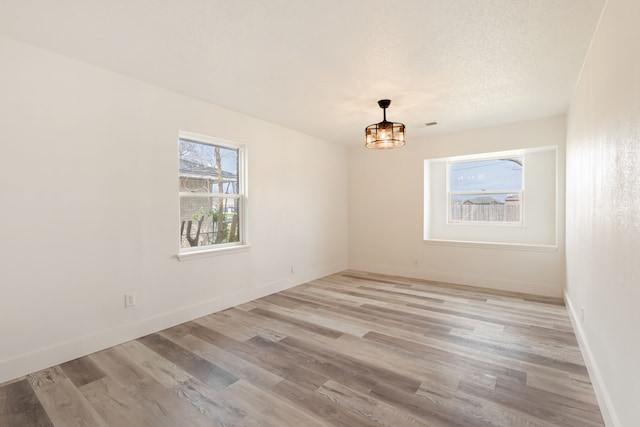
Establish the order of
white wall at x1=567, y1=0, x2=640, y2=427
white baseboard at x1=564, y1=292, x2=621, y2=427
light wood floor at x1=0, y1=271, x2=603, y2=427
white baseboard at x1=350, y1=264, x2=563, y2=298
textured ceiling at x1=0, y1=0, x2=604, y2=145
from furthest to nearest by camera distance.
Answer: white baseboard at x1=350, y1=264, x2=563, y2=298 → textured ceiling at x1=0, y1=0, x2=604, y2=145 → light wood floor at x1=0, y1=271, x2=603, y2=427 → white baseboard at x1=564, y1=292, x2=621, y2=427 → white wall at x1=567, y1=0, x2=640, y2=427

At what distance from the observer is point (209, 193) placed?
3.72 m

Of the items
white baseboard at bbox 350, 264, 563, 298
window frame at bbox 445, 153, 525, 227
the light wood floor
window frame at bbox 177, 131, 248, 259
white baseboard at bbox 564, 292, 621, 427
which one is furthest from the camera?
window frame at bbox 445, 153, 525, 227

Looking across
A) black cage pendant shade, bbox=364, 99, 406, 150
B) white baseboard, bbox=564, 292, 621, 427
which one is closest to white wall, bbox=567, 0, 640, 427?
white baseboard, bbox=564, 292, 621, 427

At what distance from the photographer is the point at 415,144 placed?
5.30 metres

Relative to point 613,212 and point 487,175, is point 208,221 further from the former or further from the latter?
point 487,175

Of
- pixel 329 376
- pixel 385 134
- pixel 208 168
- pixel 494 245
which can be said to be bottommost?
pixel 329 376

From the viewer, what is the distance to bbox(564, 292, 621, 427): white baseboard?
1.63 meters

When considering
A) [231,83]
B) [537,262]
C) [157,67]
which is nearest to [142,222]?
[157,67]

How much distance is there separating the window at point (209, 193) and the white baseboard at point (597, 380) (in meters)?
3.61

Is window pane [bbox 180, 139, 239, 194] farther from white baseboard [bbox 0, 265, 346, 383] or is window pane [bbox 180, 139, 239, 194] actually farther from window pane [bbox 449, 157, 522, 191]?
window pane [bbox 449, 157, 522, 191]

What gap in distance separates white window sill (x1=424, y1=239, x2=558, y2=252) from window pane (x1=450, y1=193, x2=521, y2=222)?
0.47 metres

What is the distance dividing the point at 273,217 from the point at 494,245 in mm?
3329

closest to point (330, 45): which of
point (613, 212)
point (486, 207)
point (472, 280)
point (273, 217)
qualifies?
point (613, 212)

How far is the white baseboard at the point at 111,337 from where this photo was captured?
226 cm
